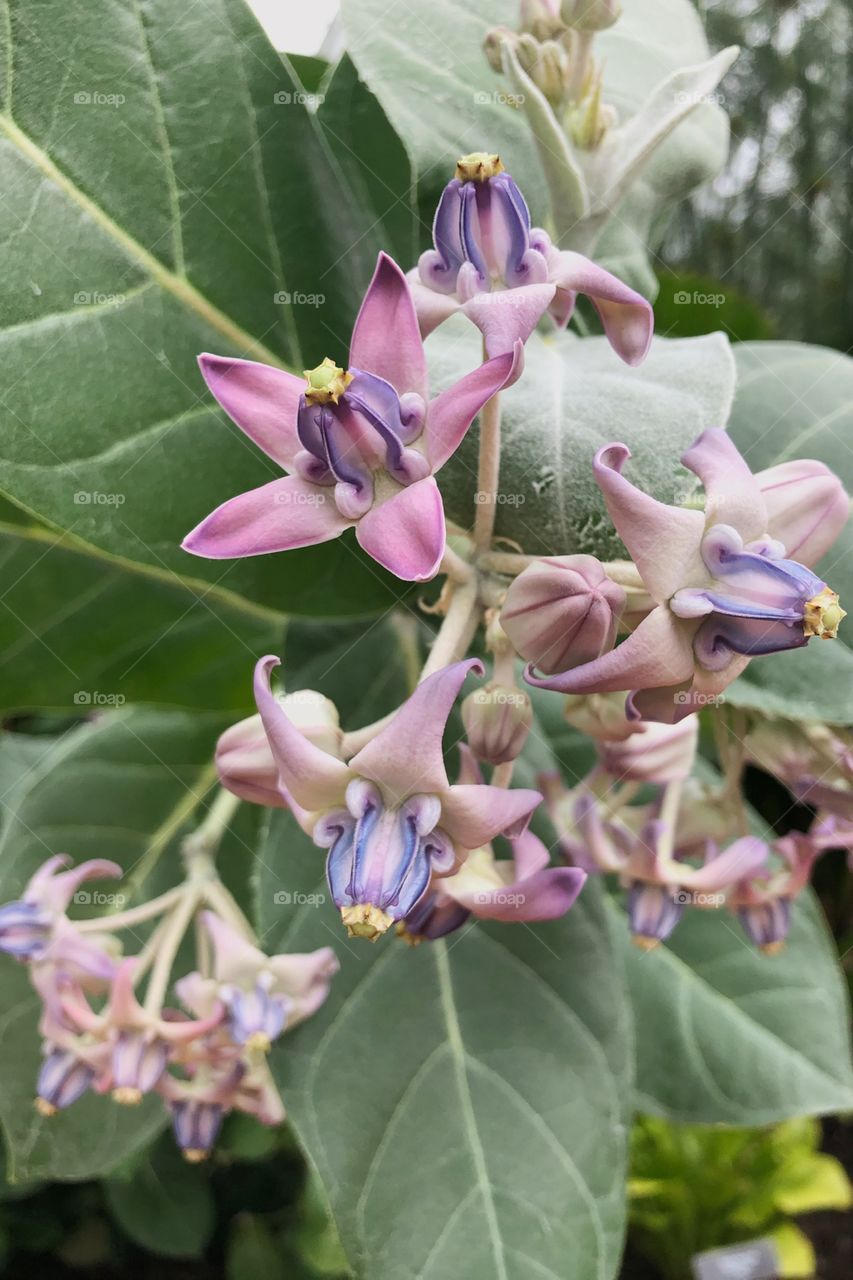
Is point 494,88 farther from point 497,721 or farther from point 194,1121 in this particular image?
point 194,1121

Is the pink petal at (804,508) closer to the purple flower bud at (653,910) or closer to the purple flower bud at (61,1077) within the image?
the purple flower bud at (653,910)

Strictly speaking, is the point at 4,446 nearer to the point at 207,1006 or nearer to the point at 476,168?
the point at 476,168

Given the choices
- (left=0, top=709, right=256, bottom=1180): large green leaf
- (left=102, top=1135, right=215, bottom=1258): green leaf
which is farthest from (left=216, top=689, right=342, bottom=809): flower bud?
(left=102, top=1135, right=215, bottom=1258): green leaf

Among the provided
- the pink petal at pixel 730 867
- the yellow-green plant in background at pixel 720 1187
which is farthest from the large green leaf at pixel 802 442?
the yellow-green plant in background at pixel 720 1187

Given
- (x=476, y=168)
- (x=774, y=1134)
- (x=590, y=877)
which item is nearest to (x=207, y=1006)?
(x=590, y=877)

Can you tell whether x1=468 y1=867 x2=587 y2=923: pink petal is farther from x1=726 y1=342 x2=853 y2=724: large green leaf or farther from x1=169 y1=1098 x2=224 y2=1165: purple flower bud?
x1=169 y1=1098 x2=224 y2=1165: purple flower bud
